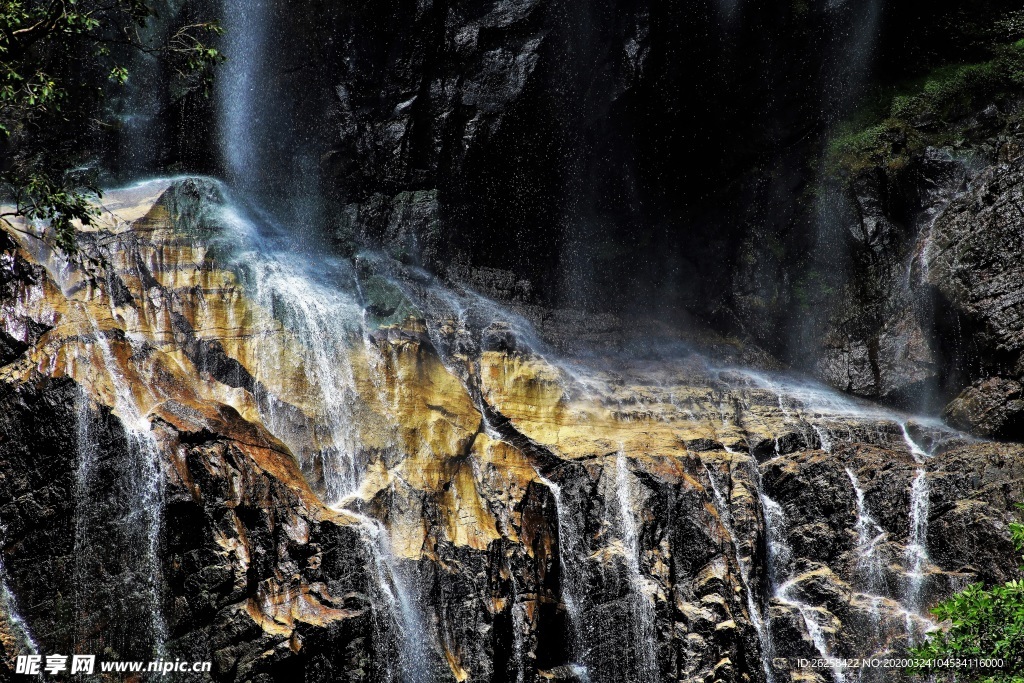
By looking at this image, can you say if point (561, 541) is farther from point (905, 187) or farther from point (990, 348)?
point (905, 187)

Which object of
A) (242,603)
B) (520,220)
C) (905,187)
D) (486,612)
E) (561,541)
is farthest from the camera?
(520,220)

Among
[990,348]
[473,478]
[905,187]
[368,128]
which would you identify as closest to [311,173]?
[368,128]

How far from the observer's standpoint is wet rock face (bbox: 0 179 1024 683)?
1261 centimetres

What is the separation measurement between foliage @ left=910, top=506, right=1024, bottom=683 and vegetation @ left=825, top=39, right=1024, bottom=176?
15.2m

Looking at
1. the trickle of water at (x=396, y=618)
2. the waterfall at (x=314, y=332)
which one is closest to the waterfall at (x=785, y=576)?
the trickle of water at (x=396, y=618)

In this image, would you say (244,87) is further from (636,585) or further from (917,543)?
(917,543)

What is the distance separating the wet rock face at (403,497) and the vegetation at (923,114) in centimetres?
756

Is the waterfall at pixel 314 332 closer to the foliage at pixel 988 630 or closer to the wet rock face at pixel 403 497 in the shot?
the wet rock face at pixel 403 497

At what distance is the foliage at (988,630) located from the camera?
855 cm

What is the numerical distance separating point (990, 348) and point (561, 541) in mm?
10004

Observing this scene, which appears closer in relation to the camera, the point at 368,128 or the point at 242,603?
the point at 242,603

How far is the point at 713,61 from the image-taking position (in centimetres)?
2242

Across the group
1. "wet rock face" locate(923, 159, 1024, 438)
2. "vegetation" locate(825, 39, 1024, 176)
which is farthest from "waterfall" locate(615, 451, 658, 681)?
"vegetation" locate(825, 39, 1024, 176)

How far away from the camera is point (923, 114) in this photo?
2189 centimetres
